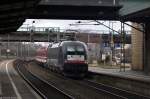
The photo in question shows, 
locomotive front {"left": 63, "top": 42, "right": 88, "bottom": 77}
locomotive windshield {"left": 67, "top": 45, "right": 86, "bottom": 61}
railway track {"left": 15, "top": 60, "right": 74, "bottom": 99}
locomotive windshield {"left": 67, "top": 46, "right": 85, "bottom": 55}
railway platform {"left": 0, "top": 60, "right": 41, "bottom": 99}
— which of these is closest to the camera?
railway platform {"left": 0, "top": 60, "right": 41, "bottom": 99}

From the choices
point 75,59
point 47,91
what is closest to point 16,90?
point 47,91

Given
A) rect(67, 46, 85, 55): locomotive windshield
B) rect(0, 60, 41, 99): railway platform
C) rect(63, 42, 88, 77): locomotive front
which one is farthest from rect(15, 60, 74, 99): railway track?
rect(67, 46, 85, 55): locomotive windshield

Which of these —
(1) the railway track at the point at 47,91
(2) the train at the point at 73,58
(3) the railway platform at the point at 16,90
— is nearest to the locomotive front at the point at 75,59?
(2) the train at the point at 73,58

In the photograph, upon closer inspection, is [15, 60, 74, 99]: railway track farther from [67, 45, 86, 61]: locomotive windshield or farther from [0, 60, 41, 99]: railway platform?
[67, 45, 86, 61]: locomotive windshield

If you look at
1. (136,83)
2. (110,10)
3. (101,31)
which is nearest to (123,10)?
(110,10)

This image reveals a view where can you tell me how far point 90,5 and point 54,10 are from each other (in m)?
→ 3.33

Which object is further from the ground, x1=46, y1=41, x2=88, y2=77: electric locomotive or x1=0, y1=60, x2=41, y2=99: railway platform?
x1=46, y1=41, x2=88, y2=77: electric locomotive

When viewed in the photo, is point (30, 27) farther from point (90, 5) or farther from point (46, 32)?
point (90, 5)

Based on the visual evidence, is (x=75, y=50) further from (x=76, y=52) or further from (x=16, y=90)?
(x=16, y=90)

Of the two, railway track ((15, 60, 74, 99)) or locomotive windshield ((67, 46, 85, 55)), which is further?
locomotive windshield ((67, 46, 85, 55))

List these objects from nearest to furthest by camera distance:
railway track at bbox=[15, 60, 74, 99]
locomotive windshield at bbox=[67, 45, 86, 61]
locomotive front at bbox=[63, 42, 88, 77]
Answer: railway track at bbox=[15, 60, 74, 99] → locomotive front at bbox=[63, 42, 88, 77] → locomotive windshield at bbox=[67, 45, 86, 61]

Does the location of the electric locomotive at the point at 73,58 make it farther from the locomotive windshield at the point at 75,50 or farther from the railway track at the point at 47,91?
the railway track at the point at 47,91

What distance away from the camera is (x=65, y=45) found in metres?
→ 41.6

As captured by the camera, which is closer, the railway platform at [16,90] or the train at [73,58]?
the railway platform at [16,90]
